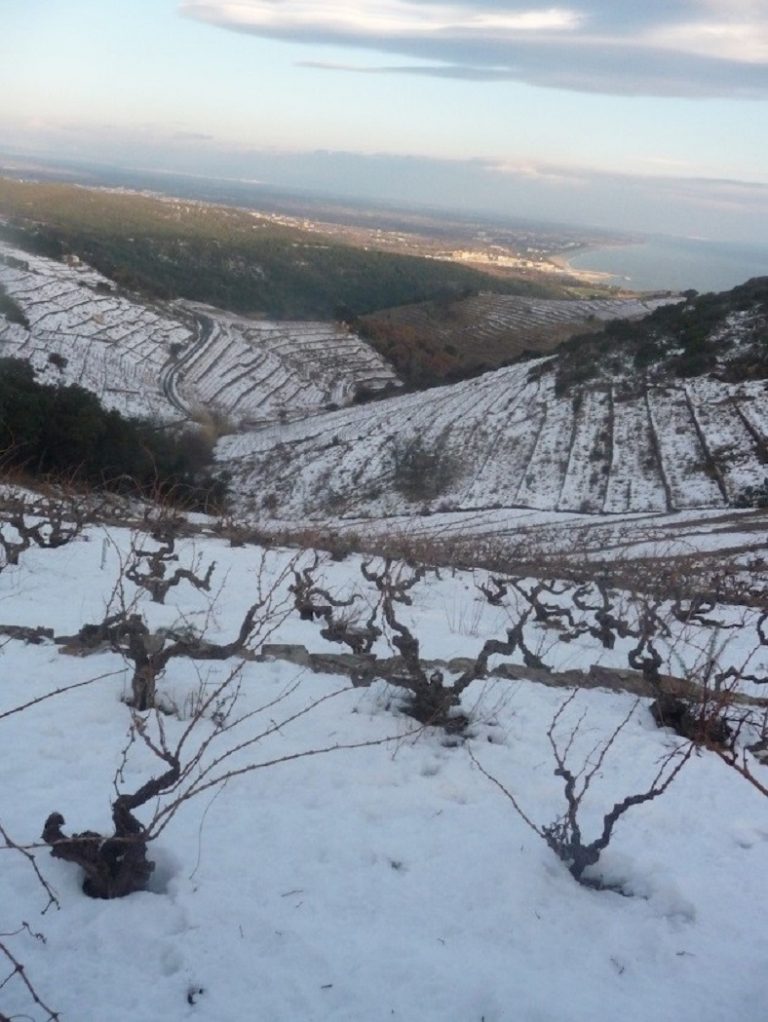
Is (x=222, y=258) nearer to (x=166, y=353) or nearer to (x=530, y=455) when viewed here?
(x=166, y=353)

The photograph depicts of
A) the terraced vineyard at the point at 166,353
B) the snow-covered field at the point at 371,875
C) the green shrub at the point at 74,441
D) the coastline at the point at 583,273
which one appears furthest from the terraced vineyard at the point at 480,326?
the snow-covered field at the point at 371,875

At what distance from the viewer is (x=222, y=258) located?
5856cm

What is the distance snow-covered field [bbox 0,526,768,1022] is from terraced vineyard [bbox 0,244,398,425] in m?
28.6

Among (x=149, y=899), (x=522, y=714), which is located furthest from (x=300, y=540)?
(x=149, y=899)

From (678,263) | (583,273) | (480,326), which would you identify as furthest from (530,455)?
(583,273)

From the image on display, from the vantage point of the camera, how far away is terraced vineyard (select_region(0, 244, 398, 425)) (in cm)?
3294

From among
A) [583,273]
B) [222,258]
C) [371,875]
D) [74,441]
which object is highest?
[583,273]

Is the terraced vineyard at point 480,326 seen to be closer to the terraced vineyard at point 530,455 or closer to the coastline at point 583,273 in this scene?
the coastline at point 583,273

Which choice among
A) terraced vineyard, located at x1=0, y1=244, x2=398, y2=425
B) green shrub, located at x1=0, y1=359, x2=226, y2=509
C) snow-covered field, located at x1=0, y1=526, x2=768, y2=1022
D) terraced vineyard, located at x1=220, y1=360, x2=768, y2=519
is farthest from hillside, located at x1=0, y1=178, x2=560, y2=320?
snow-covered field, located at x1=0, y1=526, x2=768, y2=1022

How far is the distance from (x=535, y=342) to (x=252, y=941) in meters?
50.8

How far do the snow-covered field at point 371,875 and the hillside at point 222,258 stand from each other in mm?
45361

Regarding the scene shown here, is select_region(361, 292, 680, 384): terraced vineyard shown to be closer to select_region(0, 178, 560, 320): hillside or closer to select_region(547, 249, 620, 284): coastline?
select_region(0, 178, 560, 320): hillside

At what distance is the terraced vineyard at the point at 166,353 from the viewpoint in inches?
1297

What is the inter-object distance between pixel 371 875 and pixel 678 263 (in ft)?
247
